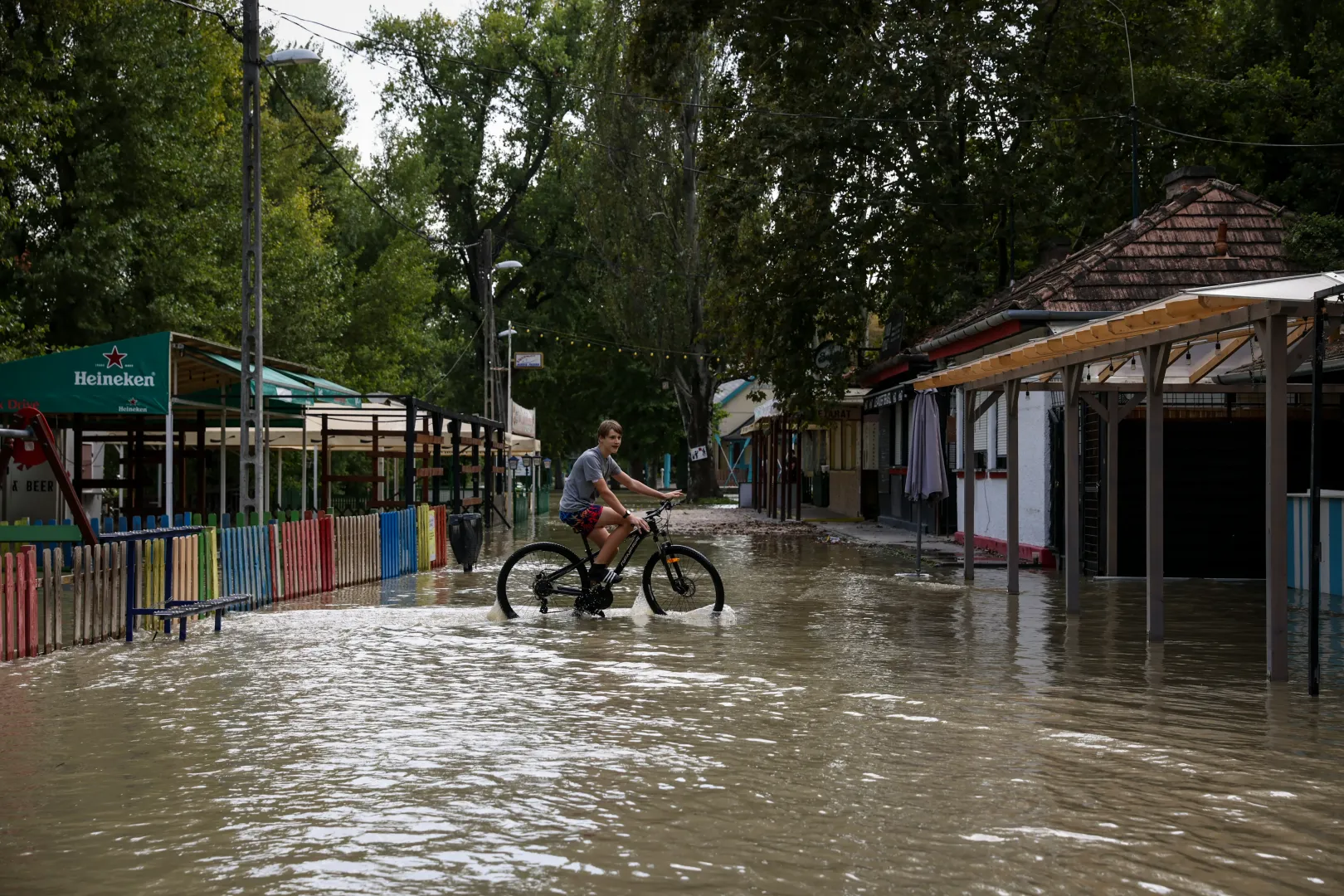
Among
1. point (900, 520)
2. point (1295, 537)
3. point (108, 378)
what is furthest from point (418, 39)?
point (1295, 537)

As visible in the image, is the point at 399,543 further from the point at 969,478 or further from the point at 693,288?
the point at 693,288

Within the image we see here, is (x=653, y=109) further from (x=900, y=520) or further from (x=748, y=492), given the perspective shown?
(x=900, y=520)

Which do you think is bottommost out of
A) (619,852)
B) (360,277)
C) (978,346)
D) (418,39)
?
(619,852)

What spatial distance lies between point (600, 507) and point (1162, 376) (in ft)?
16.0

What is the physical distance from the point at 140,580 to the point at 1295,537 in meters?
12.1

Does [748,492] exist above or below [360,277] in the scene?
below

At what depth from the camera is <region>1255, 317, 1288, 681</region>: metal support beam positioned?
32.2ft

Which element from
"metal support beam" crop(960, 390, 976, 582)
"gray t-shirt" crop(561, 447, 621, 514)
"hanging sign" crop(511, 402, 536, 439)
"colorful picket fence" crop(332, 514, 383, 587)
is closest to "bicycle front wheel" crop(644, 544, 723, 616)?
"gray t-shirt" crop(561, 447, 621, 514)

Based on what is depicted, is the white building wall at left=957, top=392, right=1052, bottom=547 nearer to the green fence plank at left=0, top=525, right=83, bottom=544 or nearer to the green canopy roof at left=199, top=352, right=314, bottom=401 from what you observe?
the green canopy roof at left=199, top=352, right=314, bottom=401

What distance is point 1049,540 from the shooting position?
21.5 metres

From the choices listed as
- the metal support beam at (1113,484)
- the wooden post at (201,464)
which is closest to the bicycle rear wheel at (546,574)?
the metal support beam at (1113,484)

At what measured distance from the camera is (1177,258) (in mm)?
21734

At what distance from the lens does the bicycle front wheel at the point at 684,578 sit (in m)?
13.9

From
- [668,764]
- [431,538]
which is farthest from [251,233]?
[668,764]
